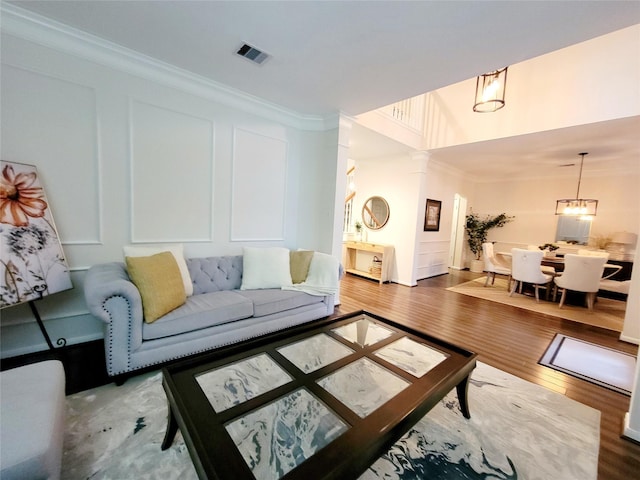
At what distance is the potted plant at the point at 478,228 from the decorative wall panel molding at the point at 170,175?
268 inches

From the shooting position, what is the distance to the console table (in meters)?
5.25

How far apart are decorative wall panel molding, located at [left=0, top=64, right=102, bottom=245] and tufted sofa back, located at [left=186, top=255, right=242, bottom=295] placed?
851 mm

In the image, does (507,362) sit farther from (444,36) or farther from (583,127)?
(583,127)

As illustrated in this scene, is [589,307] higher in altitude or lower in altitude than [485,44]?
lower

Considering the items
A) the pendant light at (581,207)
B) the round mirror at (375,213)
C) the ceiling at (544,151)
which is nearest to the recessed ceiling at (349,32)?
the ceiling at (544,151)

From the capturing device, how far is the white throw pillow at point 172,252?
2.29m

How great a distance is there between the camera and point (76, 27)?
202cm

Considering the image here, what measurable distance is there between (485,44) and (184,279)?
3158 mm

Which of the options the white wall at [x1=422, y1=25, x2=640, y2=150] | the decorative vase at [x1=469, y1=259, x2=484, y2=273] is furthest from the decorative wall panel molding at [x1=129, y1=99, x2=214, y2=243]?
the decorative vase at [x1=469, y1=259, x2=484, y2=273]

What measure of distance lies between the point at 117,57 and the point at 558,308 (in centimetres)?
643

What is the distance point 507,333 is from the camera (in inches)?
122

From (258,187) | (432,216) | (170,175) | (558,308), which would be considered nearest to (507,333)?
(558,308)

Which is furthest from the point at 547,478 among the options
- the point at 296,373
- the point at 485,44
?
the point at 485,44

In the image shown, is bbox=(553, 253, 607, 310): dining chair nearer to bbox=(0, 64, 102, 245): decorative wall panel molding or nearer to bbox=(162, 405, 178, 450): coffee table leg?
bbox=(162, 405, 178, 450): coffee table leg
